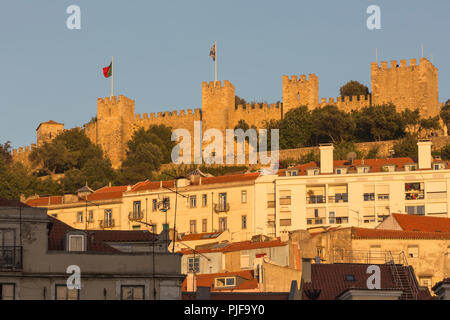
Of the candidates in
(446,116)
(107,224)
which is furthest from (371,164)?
(446,116)

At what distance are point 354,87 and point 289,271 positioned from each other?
70407mm

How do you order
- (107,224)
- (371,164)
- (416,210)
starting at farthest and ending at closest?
(371,164) → (107,224) → (416,210)

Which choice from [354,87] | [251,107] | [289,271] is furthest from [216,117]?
[289,271]

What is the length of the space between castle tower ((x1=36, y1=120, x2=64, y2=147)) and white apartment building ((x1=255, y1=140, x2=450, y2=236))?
154 feet

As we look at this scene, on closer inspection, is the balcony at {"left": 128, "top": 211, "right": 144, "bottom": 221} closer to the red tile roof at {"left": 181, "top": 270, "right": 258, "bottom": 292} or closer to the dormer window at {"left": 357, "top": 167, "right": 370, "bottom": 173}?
the dormer window at {"left": 357, "top": 167, "right": 370, "bottom": 173}

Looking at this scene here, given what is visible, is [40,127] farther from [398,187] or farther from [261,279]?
[261,279]

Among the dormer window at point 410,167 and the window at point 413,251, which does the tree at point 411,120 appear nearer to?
the dormer window at point 410,167

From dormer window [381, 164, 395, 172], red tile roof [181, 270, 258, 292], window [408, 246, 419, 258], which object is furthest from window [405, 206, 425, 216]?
red tile roof [181, 270, 258, 292]

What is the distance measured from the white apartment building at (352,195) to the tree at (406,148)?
13.3 metres

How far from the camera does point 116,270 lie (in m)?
25.3

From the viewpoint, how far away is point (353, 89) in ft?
358

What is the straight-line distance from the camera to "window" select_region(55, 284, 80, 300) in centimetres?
2461

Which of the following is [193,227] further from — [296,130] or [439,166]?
[296,130]

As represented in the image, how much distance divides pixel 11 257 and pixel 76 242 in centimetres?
176
